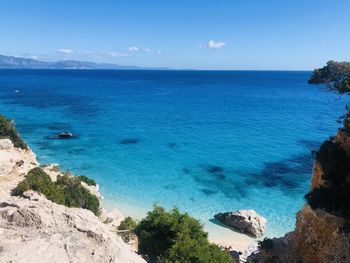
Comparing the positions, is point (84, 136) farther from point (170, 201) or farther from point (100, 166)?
point (170, 201)

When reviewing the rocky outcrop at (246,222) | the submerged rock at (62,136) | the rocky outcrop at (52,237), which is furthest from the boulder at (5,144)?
the rocky outcrop at (52,237)

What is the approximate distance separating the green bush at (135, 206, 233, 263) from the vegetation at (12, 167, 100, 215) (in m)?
6.89

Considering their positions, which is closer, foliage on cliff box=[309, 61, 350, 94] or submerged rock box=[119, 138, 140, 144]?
foliage on cliff box=[309, 61, 350, 94]

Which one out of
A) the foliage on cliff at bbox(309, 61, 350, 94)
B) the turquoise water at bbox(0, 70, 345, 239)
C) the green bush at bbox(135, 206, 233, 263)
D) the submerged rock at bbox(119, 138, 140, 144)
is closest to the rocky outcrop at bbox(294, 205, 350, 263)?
the green bush at bbox(135, 206, 233, 263)

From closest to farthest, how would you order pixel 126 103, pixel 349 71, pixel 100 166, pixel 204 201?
pixel 349 71, pixel 204 201, pixel 100 166, pixel 126 103

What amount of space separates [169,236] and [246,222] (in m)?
10.8

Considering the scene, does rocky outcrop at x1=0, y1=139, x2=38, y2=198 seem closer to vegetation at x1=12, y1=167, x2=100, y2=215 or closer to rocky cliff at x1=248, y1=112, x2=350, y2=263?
vegetation at x1=12, y1=167, x2=100, y2=215

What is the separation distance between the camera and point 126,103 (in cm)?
10325

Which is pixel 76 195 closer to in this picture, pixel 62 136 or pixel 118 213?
pixel 118 213

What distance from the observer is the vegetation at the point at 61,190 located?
2530 centimetres

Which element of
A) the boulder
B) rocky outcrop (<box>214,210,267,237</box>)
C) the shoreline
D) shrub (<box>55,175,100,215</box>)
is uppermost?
the boulder

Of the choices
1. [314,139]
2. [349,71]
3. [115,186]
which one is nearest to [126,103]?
[314,139]

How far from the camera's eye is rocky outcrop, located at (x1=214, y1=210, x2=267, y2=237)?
96.8 feet

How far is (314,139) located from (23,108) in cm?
6801
